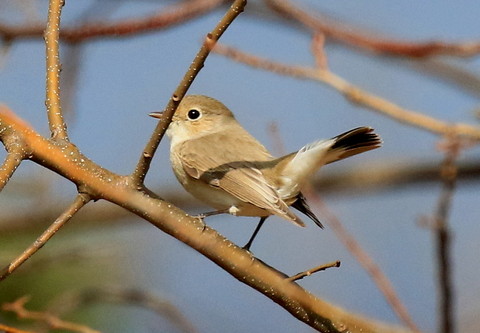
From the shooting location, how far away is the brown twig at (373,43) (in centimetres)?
287

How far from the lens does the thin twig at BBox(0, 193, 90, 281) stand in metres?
1.52

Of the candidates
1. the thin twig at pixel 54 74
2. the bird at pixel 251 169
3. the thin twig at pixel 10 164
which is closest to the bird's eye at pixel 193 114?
the bird at pixel 251 169

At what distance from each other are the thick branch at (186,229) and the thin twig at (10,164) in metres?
0.03

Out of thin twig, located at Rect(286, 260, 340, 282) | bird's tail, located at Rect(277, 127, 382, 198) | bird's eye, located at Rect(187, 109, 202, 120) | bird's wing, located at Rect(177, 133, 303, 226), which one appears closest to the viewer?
thin twig, located at Rect(286, 260, 340, 282)

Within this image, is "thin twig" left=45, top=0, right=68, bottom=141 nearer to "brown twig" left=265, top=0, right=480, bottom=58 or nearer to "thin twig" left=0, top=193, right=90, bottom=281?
"thin twig" left=0, top=193, right=90, bottom=281

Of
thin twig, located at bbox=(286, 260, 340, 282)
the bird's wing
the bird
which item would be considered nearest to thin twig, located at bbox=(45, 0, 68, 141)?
thin twig, located at bbox=(286, 260, 340, 282)

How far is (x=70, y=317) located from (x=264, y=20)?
5.37 ft

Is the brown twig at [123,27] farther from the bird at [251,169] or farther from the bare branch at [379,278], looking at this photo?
the bare branch at [379,278]

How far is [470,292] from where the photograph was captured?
498cm

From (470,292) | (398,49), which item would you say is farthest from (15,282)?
(470,292)

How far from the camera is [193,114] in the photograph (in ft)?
11.3

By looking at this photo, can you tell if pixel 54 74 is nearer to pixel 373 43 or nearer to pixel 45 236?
pixel 45 236

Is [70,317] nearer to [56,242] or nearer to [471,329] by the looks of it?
[56,242]

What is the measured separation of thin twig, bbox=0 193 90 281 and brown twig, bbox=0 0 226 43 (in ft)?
4.73
